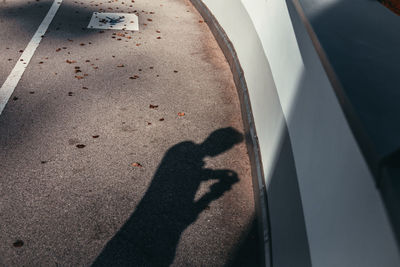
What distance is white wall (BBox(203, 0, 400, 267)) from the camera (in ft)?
6.40

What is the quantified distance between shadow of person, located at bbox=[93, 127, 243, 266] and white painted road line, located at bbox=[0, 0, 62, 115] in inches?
106

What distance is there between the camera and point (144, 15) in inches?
413

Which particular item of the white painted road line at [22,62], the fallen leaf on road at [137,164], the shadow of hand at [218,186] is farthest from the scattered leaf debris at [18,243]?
the white painted road line at [22,62]

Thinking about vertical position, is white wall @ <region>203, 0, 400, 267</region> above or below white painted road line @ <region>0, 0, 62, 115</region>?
above

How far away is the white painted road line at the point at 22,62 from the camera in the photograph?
6281mm

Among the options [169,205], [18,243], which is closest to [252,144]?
[169,205]

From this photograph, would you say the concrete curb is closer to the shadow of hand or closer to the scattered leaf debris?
the shadow of hand

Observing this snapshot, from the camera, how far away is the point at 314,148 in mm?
2992

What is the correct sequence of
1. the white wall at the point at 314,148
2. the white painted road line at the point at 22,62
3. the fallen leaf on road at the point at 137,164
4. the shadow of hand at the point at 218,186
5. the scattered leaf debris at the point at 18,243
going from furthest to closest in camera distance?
the white painted road line at the point at 22,62
the fallen leaf on road at the point at 137,164
the shadow of hand at the point at 218,186
the scattered leaf debris at the point at 18,243
the white wall at the point at 314,148

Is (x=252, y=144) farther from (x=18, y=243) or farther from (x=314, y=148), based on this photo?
(x=18, y=243)

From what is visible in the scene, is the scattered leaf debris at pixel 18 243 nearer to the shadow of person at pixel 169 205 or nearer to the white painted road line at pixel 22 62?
the shadow of person at pixel 169 205

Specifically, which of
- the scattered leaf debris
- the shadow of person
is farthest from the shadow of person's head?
the scattered leaf debris

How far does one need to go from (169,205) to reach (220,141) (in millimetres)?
1508

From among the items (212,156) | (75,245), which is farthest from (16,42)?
(75,245)
